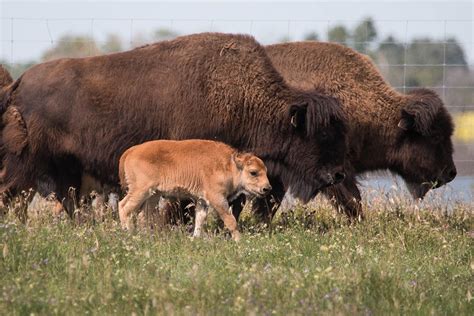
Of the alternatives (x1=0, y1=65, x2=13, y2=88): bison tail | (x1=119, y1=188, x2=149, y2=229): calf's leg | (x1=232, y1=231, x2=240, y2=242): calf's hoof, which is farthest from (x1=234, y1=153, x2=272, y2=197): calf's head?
(x1=0, y1=65, x2=13, y2=88): bison tail

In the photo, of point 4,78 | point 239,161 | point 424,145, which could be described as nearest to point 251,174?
point 239,161

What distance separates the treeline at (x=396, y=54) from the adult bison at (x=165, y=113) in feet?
10.9

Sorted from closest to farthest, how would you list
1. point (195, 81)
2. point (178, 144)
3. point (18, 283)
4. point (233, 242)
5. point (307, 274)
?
point (18, 283), point (307, 274), point (233, 242), point (178, 144), point (195, 81)

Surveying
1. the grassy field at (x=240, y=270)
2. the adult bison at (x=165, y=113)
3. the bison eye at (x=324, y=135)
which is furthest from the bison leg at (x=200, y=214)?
the bison eye at (x=324, y=135)

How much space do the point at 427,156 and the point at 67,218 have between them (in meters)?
4.37

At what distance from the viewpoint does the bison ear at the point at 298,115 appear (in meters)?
10.8

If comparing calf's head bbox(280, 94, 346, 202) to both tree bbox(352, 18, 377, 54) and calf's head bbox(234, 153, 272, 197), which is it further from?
tree bbox(352, 18, 377, 54)

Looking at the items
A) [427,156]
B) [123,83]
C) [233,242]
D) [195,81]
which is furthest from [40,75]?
[427,156]

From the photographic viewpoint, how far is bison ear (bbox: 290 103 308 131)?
35.4 ft

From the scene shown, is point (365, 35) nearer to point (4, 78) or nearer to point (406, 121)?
point (406, 121)

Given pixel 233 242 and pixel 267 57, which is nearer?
pixel 233 242

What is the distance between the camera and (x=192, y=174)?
985 centimetres

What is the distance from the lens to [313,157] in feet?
35.8

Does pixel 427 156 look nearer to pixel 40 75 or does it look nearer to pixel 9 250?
pixel 40 75
